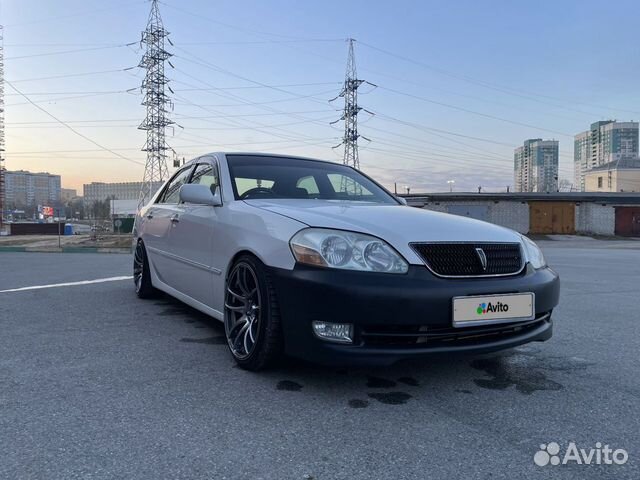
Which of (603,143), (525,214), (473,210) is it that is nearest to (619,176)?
(603,143)

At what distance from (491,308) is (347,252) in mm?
832

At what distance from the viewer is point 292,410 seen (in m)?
2.49

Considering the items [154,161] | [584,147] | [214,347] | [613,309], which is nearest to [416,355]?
[214,347]

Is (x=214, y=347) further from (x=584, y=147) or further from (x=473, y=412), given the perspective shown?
(x=584, y=147)

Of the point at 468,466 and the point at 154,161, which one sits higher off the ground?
the point at 154,161

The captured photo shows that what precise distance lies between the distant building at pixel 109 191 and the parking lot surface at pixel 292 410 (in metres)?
118

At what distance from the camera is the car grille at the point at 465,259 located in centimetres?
265

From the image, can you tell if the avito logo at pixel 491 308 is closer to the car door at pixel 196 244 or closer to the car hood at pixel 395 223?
the car hood at pixel 395 223

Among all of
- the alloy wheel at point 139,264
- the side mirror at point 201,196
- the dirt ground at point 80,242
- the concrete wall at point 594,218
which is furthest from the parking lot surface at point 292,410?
the concrete wall at point 594,218

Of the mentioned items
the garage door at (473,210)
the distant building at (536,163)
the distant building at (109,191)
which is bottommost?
the garage door at (473,210)

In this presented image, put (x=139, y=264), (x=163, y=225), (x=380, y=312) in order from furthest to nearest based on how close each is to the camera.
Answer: (x=139, y=264) → (x=163, y=225) → (x=380, y=312)

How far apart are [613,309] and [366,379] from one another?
12.6ft

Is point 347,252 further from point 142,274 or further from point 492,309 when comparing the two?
point 142,274

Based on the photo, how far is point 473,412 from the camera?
2502 mm
